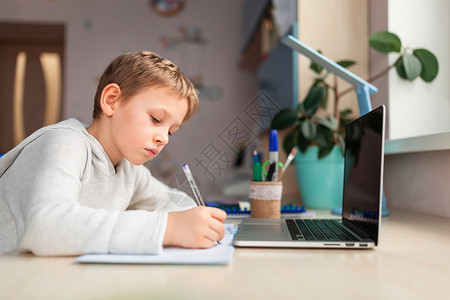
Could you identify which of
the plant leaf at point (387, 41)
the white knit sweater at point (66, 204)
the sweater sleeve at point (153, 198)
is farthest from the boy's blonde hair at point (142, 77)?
the plant leaf at point (387, 41)

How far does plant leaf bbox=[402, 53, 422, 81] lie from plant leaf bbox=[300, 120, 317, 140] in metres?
0.30

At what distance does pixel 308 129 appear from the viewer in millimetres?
1104

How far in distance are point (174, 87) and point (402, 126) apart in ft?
2.61

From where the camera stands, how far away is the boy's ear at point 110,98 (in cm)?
66

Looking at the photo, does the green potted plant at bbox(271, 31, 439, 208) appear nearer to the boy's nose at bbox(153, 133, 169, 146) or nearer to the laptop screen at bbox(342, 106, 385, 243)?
the laptop screen at bbox(342, 106, 385, 243)

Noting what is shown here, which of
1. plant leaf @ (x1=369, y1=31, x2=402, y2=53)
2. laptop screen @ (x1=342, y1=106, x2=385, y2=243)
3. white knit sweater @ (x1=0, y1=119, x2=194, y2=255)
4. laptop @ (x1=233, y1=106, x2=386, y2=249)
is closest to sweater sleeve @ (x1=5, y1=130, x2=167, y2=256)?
white knit sweater @ (x1=0, y1=119, x2=194, y2=255)

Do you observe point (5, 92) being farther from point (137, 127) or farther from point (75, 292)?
point (75, 292)

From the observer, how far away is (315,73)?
4.34ft

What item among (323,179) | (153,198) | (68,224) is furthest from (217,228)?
(323,179)

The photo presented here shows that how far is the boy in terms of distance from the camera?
0.44m

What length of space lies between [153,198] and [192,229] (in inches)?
17.7

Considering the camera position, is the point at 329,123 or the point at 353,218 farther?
the point at 329,123

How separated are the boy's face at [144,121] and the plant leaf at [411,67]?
2.43 feet

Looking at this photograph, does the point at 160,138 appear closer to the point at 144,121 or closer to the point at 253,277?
the point at 144,121
